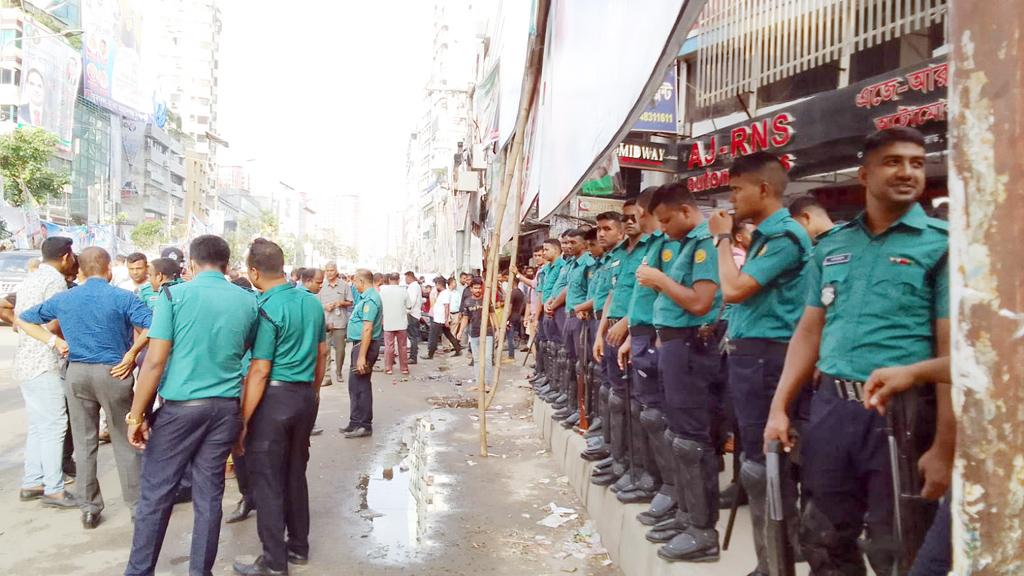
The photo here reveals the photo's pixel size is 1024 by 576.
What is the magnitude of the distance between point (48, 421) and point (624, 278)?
437 cm

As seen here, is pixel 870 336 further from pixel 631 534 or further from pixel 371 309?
pixel 371 309

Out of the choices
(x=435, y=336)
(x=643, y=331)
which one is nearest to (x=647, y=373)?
(x=643, y=331)

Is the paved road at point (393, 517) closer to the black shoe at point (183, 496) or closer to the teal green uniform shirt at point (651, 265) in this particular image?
the black shoe at point (183, 496)

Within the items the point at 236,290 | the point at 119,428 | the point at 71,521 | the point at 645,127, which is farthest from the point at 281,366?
the point at 645,127

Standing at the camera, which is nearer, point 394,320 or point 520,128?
point 520,128

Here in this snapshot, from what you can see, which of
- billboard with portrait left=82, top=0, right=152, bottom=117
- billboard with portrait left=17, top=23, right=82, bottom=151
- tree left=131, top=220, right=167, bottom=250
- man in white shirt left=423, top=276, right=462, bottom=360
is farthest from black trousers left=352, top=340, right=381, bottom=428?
tree left=131, top=220, right=167, bottom=250

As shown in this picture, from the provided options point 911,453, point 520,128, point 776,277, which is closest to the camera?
point 911,453

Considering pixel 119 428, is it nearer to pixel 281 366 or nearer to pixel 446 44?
→ pixel 281 366

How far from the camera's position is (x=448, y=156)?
5978 centimetres

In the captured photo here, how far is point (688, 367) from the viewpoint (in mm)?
3836

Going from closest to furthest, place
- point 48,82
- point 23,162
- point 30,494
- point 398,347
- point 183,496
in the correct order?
1. point 30,494
2. point 183,496
3. point 398,347
4. point 23,162
5. point 48,82

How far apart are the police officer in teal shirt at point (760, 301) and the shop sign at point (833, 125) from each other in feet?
12.6

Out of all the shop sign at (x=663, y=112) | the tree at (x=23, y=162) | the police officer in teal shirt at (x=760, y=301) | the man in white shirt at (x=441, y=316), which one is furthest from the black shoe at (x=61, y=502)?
the tree at (x=23, y=162)

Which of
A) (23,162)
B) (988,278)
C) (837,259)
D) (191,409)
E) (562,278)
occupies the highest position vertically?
(23,162)
